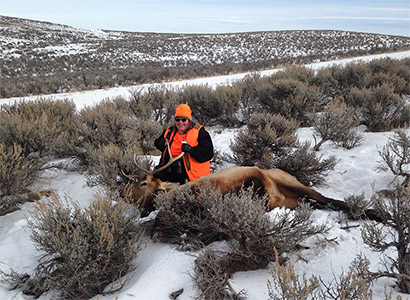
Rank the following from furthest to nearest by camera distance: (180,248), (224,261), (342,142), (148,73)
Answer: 1. (148,73)
2. (342,142)
3. (180,248)
4. (224,261)

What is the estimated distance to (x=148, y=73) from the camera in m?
19.0

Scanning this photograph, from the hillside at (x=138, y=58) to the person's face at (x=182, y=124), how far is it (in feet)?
38.4

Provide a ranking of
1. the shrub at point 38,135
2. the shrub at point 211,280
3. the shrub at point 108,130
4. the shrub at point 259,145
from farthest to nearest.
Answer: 1. the shrub at point 108,130
2. the shrub at point 259,145
3. the shrub at point 38,135
4. the shrub at point 211,280

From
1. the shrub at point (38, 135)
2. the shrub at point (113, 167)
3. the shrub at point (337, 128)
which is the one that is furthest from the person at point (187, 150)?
the shrub at point (337, 128)

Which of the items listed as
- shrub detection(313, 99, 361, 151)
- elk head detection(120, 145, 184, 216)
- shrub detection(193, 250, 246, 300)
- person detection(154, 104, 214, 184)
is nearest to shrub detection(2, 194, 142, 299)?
elk head detection(120, 145, 184, 216)

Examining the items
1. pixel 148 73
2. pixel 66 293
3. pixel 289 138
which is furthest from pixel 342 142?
pixel 148 73

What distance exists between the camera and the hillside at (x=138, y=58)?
57.1 feet

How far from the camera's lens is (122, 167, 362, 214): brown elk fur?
3496 mm

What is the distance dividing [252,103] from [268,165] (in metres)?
3.97

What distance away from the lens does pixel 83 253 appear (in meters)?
2.64

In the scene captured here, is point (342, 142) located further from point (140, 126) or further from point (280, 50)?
point (280, 50)

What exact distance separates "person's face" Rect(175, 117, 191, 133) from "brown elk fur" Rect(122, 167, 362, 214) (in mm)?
867

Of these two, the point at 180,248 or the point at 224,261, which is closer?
the point at 224,261

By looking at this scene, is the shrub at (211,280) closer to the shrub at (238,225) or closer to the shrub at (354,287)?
the shrub at (238,225)
